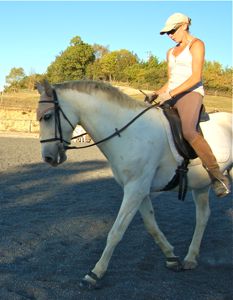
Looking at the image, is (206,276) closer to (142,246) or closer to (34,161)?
(142,246)

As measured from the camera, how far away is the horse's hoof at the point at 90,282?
4227mm

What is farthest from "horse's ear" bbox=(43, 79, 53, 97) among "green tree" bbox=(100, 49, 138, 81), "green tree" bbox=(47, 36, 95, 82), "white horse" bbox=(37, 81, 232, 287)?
"green tree" bbox=(100, 49, 138, 81)

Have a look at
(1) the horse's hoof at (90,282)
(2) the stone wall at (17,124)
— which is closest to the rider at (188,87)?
(1) the horse's hoof at (90,282)

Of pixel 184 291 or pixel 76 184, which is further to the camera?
pixel 76 184

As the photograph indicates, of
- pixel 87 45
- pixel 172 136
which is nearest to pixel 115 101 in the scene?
pixel 172 136

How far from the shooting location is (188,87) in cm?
460

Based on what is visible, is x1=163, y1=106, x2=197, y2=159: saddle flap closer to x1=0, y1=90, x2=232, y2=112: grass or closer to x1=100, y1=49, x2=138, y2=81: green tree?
x1=0, y1=90, x2=232, y2=112: grass

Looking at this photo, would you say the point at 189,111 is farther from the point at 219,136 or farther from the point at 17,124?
the point at 17,124

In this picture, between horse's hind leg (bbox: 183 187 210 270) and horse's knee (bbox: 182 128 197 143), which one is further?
horse's hind leg (bbox: 183 187 210 270)

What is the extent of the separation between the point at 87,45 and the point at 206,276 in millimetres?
88515

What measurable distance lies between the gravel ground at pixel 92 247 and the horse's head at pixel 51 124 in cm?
136

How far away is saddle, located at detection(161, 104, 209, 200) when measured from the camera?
464 cm

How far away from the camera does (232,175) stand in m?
5.99

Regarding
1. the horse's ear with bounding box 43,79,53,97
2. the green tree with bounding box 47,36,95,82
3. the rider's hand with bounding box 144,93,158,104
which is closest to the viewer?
the horse's ear with bounding box 43,79,53,97
